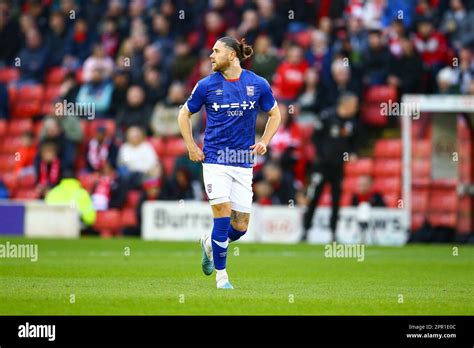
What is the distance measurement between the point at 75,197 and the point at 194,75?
13.2 ft

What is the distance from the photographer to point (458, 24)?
25844 millimetres

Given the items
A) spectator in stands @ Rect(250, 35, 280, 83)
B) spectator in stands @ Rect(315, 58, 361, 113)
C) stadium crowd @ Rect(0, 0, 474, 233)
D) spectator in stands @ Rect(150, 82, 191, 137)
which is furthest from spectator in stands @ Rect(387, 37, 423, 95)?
spectator in stands @ Rect(150, 82, 191, 137)

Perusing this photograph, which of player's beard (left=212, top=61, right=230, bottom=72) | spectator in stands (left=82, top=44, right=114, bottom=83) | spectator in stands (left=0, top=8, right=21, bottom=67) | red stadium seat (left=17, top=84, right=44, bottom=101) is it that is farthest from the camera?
spectator in stands (left=0, top=8, right=21, bottom=67)

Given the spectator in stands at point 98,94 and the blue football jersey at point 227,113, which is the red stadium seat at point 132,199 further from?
the blue football jersey at point 227,113

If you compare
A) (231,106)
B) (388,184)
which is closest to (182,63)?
(388,184)

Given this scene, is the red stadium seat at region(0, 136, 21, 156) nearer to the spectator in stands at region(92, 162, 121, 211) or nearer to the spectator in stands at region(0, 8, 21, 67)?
the spectator in stands at region(0, 8, 21, 67)

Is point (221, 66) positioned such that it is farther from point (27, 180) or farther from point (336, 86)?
point (27, 180)

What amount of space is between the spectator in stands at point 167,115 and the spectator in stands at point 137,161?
0.89m

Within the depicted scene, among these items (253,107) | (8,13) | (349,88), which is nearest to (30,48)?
(8,13)

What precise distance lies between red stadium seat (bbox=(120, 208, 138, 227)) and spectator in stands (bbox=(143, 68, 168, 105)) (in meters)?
2.77

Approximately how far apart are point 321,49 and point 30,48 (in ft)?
24.4

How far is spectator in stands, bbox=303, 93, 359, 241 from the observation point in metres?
23.2

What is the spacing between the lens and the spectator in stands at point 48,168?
25.4 metres

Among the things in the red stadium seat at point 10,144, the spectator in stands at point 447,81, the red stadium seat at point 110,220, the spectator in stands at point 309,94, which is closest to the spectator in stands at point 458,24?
the spectator in stands at point 447,81
